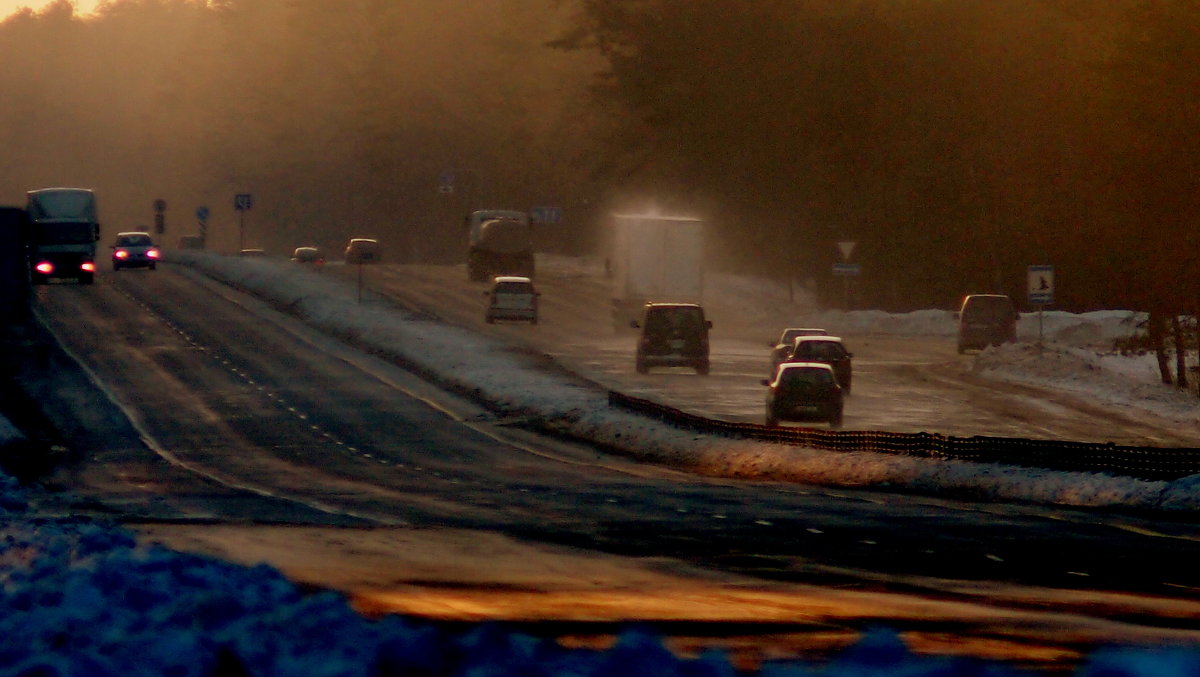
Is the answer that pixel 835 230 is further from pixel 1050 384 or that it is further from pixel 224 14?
pixel 224 14

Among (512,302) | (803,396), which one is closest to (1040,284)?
(803,396)

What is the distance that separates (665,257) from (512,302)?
625 cm

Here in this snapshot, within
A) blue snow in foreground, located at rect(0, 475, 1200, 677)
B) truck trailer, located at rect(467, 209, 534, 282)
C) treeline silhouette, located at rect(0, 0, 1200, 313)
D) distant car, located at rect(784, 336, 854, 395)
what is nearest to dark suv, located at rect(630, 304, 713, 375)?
distant car, located at rect(784, 336, 854, 395)

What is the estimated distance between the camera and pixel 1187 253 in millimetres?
44375

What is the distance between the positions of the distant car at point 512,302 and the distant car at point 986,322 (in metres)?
15.3

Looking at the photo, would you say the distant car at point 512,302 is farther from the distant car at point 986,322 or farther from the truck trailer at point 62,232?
the distant car at point 986,322

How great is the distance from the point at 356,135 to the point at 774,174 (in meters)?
61.3

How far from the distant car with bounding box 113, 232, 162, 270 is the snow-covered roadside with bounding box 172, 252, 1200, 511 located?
118 inches

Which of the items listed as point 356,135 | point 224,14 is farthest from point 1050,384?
point 224,14

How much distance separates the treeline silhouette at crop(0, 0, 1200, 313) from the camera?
48031 millimetres

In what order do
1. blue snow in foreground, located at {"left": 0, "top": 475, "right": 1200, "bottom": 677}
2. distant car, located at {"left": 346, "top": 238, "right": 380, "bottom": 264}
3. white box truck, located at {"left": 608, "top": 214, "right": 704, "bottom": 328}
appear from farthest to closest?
distant car, located at {"left": 346, "top": 238, "right": 380, "bottom": 264} → white box truck, located at {"left": 608, "top": 214, "right": 704, "bottom": 328} → blue snow in foreground, located at {"left": 0, "top": 475, "right": 1200, "bottom": 677}

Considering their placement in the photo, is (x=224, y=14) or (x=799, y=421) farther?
(x=224, y=14)

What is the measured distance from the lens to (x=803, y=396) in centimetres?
3291

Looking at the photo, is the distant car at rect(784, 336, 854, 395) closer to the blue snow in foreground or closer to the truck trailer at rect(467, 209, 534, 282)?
the blue snow in foreground
